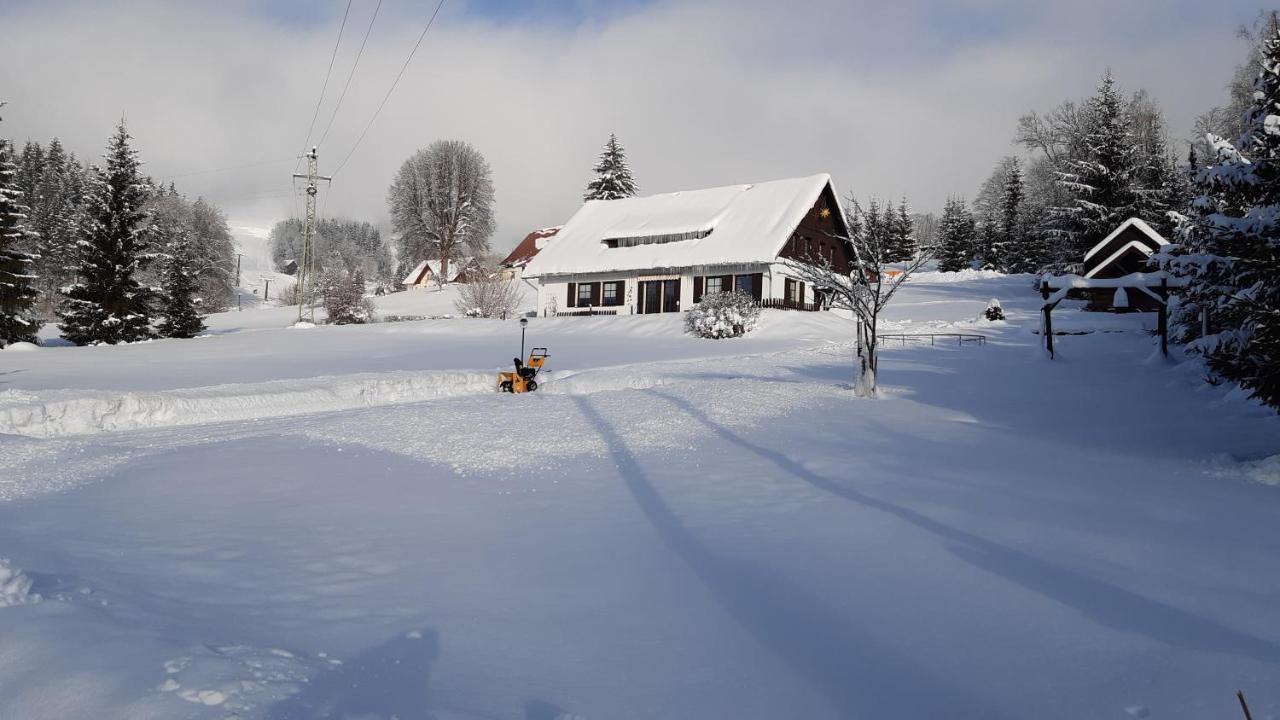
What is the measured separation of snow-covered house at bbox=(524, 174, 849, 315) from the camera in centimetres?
3541

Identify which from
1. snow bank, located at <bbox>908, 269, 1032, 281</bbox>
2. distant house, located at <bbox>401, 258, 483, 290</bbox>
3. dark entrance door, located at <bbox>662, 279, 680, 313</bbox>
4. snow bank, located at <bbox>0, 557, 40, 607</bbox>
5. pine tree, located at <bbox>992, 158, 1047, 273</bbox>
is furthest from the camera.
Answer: distant house, located at <bbox>401, 258, 483, 290</bbox>

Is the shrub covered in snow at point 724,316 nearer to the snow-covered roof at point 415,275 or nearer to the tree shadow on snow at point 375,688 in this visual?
the tree shadow on snow at point 375,688

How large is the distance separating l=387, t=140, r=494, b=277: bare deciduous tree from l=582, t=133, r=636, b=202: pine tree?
42.1 ft

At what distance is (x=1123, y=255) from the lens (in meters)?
34.1

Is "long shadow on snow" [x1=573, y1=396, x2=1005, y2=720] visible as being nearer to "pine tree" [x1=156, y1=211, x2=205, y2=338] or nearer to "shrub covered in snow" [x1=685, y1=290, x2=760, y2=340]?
"shrub covered in snow" [x1=685, y1=290, x2=760, y2=340]

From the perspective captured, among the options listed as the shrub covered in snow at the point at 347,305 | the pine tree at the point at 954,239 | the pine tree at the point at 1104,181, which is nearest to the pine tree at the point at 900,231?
the pine tree at the point at 954,239

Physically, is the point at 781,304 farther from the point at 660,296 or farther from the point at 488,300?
the point at 488,300

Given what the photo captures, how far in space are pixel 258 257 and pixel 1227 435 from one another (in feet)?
621

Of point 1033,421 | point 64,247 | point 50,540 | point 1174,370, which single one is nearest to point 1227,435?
point 1033,421

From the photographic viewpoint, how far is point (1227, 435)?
9.79m

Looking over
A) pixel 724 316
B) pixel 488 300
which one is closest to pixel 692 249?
pixel 724 316

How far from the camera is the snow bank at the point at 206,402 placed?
13422mm

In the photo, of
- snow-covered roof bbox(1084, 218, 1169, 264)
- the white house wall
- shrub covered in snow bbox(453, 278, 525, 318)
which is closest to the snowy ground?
the white house wall

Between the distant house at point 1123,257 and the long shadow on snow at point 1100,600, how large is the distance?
1266 inches
